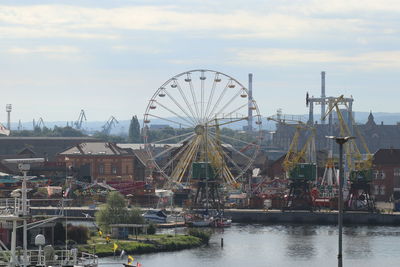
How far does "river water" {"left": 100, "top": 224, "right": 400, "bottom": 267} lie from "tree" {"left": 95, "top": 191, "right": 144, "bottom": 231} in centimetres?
716

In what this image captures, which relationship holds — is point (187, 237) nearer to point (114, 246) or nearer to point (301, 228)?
point (114, 246)

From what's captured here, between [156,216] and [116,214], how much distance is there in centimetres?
2111

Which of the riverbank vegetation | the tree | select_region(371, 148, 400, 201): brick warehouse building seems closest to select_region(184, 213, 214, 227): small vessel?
the tree

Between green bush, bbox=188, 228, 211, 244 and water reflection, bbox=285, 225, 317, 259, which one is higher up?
green bush, bbox=188, 228, 211, 244

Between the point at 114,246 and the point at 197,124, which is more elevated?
the point at 197,124

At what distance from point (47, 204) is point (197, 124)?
20202 mm

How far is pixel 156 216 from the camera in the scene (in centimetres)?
12794

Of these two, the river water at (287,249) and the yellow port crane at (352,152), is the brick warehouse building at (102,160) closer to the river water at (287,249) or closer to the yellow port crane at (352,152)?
the yellow port crane at (352,152)

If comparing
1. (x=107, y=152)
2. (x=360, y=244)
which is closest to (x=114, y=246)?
(x=360, y=244)

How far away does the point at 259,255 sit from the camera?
97375 mm

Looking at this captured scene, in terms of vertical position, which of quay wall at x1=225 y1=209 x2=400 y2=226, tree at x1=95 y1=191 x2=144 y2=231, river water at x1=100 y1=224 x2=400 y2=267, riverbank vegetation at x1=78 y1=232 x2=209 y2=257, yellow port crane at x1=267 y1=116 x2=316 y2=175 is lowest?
river water at x1=100 y1=224 x2=400 y2=267

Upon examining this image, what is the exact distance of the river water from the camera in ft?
299

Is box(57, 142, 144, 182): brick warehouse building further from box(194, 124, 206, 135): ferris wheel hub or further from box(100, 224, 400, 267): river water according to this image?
box(100, 224, 400, 267): river water

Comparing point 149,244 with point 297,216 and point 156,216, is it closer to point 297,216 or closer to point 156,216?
point 156,216
